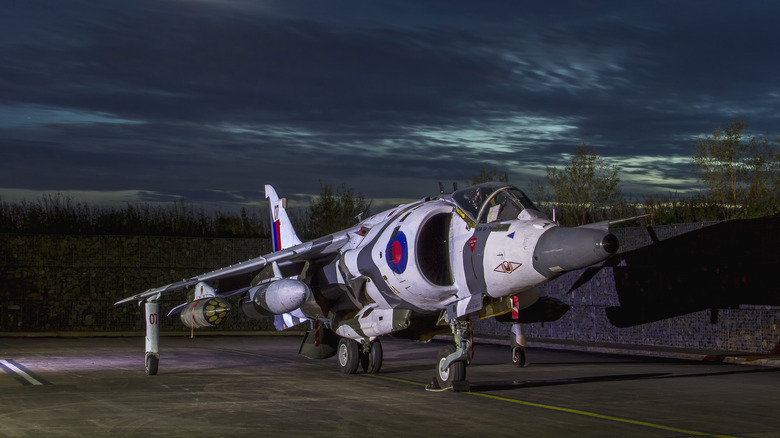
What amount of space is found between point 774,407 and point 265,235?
90.4ft

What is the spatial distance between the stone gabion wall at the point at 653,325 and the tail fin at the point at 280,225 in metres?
6.41

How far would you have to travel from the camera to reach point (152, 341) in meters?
15.4

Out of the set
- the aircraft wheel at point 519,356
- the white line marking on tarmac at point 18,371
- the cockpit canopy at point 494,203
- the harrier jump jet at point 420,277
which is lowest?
the white line marking on tarmac at point 18,371

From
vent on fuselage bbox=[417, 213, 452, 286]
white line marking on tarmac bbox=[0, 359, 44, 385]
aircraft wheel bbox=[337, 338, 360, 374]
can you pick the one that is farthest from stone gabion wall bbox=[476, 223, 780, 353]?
white line marking on tarmac bbox=[0, 359, 44, 385]

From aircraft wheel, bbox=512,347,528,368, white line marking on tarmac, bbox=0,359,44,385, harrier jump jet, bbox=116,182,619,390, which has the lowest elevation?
white line marking on tarmac, bbox=0,359,44,385

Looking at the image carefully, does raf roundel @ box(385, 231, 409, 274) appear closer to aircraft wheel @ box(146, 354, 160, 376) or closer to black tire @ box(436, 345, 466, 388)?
black tire @ box(436, 345, 466, 388)

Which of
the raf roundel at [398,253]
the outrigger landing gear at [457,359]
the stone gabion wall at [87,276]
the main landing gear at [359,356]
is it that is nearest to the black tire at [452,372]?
the outrigger landing gear at [457,359]

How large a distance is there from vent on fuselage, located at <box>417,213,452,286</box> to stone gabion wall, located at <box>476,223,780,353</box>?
319 inches

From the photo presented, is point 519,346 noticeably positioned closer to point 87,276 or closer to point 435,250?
point 435,250

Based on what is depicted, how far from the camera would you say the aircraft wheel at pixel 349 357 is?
1529 centimetres

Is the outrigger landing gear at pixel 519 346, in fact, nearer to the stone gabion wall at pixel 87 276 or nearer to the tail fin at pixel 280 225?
the tail fin at pixel 280 225

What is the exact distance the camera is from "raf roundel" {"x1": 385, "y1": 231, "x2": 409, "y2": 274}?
1291 centimetres

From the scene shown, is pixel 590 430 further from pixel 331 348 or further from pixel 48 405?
pixel 331 348

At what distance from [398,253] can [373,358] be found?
3223 millimetres
